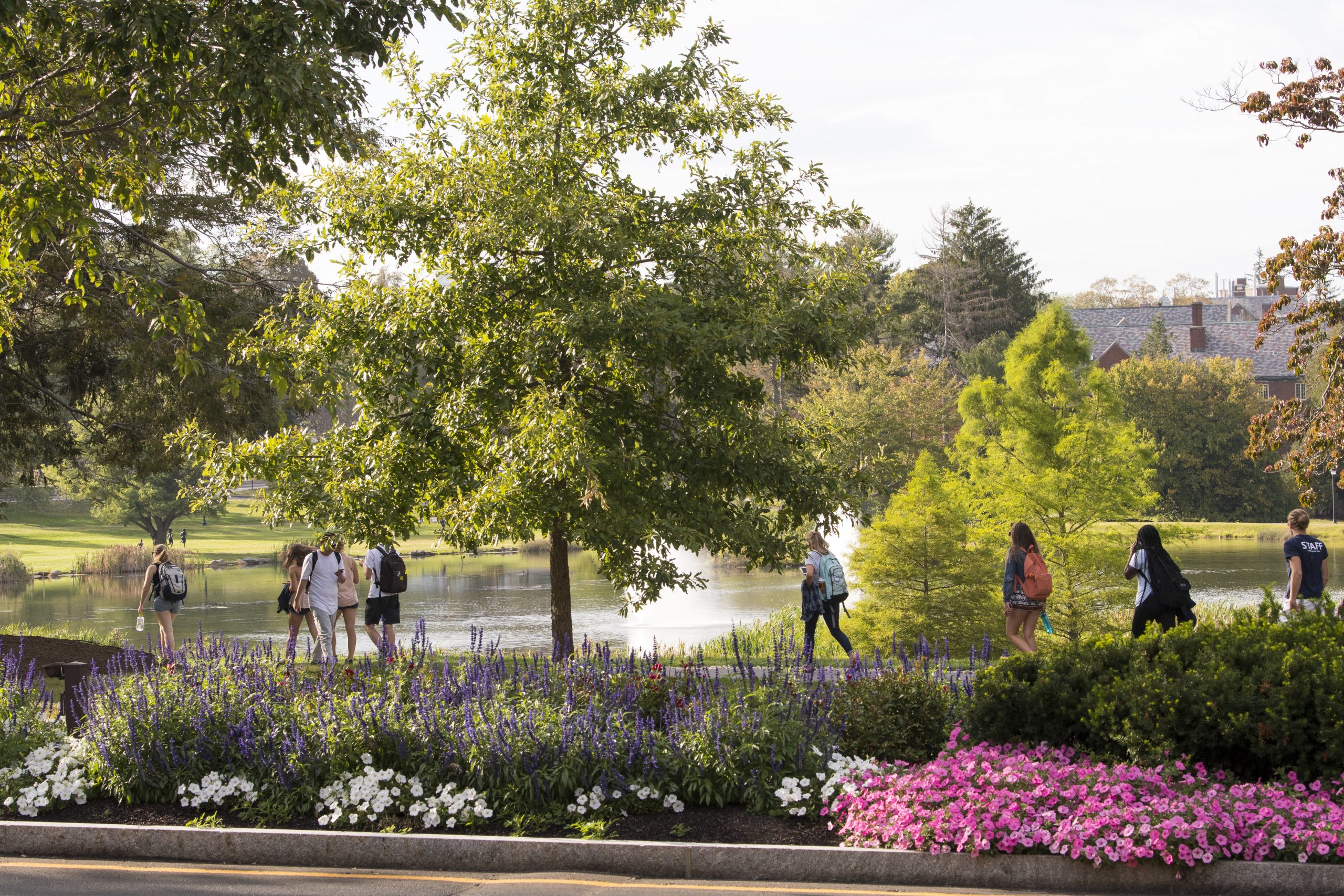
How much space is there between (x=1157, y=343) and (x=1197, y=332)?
13403 millimetres

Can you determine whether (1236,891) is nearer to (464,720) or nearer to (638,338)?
(464,720)

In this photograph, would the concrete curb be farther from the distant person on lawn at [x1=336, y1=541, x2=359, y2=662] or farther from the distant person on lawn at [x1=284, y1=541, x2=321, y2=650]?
the distant person on lawn at [x1=336, y1=541, x2=359, y2=662]

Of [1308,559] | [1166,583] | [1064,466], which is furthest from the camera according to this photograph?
[1064,466]

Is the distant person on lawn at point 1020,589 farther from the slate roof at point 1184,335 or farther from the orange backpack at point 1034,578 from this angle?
the slate roof at point 1184,335

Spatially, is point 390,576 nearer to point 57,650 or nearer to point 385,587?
point 385,587

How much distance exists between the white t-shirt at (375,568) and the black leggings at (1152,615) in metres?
8.40

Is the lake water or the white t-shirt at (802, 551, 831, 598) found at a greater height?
the white t-shirt at (802, 551, 831, 598)

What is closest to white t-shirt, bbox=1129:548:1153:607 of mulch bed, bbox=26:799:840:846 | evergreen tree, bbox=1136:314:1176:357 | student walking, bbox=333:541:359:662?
mulch bed, bbox=26:799:840:846

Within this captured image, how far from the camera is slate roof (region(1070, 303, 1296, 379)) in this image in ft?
244

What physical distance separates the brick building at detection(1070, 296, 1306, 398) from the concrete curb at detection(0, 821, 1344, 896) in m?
66.7

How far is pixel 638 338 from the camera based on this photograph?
9250 millimetres

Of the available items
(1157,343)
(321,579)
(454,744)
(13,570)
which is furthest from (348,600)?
(1157,343)

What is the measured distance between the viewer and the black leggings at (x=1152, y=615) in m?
10.3

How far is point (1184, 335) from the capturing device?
79750 millimetres
